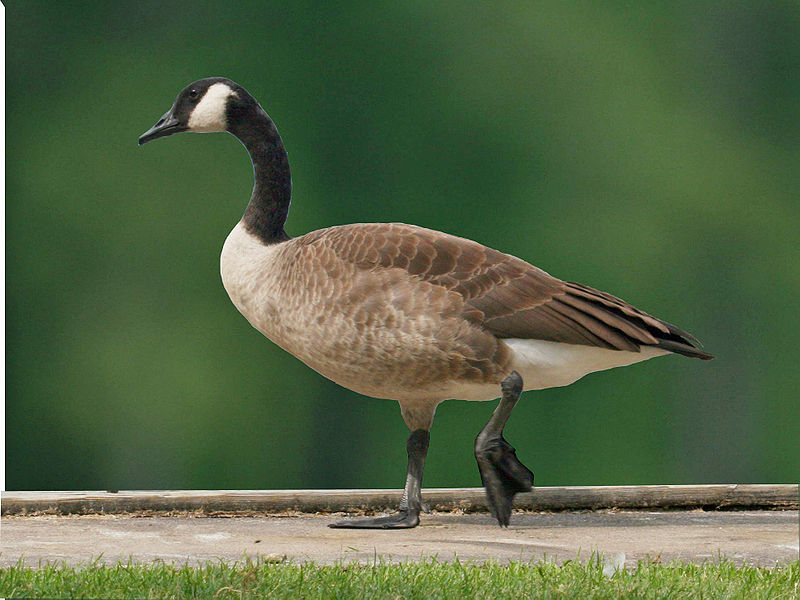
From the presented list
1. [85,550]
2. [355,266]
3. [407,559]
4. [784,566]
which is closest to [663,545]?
[784,566]

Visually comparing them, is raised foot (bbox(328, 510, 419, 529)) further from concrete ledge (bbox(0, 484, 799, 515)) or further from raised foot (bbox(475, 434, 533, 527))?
concrete ledge (bbox(0, 484, 799, 515))

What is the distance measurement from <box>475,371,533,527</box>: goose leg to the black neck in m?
1.59

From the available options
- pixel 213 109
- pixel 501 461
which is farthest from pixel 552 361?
pixel 213 109

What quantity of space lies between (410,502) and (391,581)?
176cm

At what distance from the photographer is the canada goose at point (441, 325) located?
16.7 feet

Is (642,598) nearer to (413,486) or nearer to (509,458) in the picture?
(509,458)

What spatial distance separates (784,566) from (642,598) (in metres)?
0.97

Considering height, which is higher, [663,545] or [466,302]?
[466,302]

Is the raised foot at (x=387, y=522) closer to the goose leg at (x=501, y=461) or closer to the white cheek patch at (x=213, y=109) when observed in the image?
the goose leg at (x=501, y=461)

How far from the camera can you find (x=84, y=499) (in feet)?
19.4

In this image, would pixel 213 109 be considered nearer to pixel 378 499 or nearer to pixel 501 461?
pixel 378 499

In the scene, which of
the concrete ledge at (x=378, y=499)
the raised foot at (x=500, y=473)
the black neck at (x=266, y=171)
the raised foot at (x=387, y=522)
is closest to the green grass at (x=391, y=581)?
the raised foot at (x=500, y=473)

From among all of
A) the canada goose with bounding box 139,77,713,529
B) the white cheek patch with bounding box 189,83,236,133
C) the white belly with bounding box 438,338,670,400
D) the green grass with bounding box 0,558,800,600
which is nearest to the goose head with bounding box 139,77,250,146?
the white cheek patch with bounding box 189,83,236,133

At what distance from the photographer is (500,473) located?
5176 millimetres
